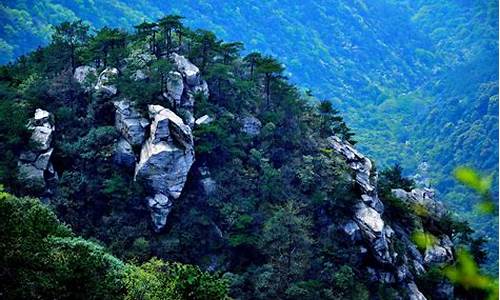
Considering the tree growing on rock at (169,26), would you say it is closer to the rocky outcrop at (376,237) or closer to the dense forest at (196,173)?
the dense forest at (196,173)

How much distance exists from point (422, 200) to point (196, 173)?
23.1 m

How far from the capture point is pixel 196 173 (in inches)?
1497

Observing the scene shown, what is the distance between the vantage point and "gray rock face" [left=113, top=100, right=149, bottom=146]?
1441 inches

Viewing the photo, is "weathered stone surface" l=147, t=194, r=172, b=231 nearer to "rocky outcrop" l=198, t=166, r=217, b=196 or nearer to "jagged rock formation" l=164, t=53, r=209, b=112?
"rocky outcrop" l=198, t=166, r=217, b=196

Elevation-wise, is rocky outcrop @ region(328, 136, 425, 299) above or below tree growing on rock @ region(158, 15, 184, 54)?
below

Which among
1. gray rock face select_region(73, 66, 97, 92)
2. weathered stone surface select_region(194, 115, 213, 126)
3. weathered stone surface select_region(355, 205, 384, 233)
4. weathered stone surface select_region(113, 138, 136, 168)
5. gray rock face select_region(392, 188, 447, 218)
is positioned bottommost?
weathered stone surface select_region(113, 138, 136, 168)

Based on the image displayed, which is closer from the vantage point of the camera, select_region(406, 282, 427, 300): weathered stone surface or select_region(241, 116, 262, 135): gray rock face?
select_region(406, 282, 427, 300): weathered stone surface

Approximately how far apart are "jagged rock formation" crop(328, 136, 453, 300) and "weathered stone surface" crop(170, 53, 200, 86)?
12557 mm

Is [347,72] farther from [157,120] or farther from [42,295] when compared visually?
[42,295]

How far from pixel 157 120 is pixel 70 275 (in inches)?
Result: 760

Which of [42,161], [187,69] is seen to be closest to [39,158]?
[42,161]

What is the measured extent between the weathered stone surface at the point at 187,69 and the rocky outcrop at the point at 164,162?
4970 millimetres

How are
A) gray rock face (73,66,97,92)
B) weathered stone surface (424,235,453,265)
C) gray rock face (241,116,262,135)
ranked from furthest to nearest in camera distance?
weathered stone surface (424,235,453,265) → gray rock face (241,116,262,135) → gray rock face (73,66,97,92)

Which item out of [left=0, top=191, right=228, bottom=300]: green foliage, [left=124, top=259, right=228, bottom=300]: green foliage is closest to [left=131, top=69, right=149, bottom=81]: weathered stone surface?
[left=0, top=191, right=228, bottom=300]: green foliage
